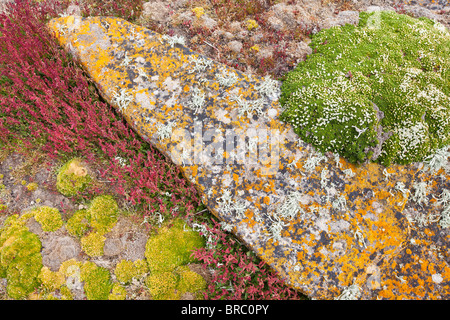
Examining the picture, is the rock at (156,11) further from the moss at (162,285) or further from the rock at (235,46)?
the moss at (162,285)

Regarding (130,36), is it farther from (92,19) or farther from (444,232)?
(444,232)

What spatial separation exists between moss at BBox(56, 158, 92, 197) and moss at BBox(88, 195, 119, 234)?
401 millimetres

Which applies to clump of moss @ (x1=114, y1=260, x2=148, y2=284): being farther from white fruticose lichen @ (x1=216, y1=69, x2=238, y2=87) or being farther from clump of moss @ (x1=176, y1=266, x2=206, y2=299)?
white fruticose lichen @ (x1=216, y1=69, x2=238, y2=87)

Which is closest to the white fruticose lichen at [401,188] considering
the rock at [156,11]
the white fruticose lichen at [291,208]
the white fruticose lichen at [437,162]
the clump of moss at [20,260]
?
the white fruticose lichen at [437,162]

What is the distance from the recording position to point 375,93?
5.31 m

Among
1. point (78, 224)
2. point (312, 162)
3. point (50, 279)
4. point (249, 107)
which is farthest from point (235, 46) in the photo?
point (50, 279)

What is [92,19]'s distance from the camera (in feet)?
20.0

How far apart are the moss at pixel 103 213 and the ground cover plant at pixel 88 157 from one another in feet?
0.33

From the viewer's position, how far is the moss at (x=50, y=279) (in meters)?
4.32

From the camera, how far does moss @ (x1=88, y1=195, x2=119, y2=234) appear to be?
16.0 feet

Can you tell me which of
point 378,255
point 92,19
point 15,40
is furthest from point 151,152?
point 378,255

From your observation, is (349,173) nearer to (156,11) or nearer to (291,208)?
(291,208)

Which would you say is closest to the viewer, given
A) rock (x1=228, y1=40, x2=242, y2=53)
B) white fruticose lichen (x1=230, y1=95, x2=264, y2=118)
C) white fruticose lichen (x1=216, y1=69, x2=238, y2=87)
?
white fruticose lichen (x1=230, y1=95, x2=264, y2=118)

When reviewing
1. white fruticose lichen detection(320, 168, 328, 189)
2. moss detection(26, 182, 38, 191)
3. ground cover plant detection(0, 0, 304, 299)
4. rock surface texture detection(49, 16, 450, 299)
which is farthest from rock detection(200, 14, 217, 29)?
moss detection(26, 182, 38, 191)
